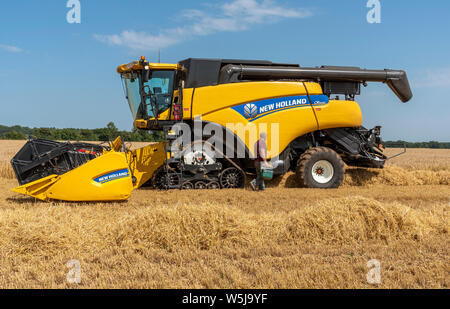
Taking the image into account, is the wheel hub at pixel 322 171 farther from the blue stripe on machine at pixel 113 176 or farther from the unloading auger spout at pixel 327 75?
the blue stripe on machine at pixel 113 176

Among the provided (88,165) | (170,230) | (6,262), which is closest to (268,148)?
(88,165)

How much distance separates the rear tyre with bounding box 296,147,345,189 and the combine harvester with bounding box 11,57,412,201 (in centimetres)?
2

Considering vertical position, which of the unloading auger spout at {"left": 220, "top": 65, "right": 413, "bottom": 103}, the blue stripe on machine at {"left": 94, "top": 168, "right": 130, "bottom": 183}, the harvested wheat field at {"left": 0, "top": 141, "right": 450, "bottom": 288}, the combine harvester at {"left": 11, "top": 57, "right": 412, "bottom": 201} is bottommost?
the harvested wheat field at {"left": 0, "top": 141, "right": 450, "bottom": 288}

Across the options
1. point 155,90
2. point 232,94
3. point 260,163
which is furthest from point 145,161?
point 260,163

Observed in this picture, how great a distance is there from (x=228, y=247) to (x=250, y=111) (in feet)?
17.3

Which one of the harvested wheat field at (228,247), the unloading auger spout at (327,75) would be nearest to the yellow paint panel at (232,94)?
the unloading auger spout at (327,75)

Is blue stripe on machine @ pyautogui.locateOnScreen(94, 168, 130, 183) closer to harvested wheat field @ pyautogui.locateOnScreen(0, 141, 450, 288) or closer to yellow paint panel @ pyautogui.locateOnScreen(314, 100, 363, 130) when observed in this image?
harvested wheat field @ pyautogui.locateOnScreen(0, 141, 450, 288)

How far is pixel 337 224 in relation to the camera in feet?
16.9

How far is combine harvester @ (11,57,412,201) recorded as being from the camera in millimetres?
9164

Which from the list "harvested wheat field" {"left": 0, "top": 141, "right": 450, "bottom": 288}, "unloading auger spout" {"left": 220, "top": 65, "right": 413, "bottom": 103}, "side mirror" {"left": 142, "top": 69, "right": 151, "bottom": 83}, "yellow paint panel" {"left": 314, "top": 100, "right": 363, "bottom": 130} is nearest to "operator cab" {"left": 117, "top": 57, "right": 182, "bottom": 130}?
"side mirror" {"left": 142, "top": 69, "right": 151, "bottom": 83}

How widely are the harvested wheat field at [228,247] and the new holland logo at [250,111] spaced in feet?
13.4

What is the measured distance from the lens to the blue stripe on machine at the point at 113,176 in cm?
738
